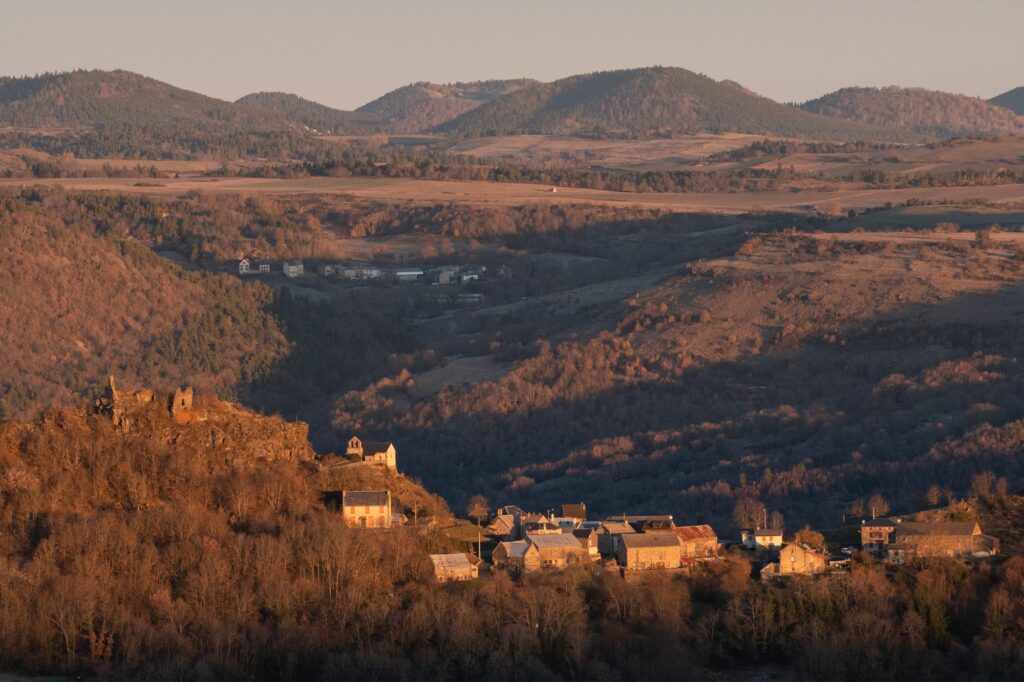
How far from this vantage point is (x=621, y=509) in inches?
3182

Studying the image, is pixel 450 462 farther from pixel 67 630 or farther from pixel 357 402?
pixel 67 630

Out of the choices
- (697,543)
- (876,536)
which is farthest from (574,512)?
(876,536)

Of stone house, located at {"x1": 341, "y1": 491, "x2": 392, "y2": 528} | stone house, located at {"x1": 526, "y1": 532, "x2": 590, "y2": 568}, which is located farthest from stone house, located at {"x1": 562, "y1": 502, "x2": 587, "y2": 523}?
stone house, located at {"x1": 341, "y1": 491, "x2": 392, "y2": 528}

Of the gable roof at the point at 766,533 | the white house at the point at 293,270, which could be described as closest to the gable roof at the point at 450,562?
the gable roof at the point at 766,533

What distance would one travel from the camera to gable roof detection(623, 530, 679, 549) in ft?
196

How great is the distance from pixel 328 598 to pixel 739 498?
27.3m

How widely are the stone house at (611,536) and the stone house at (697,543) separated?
136cm

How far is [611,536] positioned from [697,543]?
2248 millimetres

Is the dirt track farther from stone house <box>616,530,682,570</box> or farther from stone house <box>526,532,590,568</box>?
stone house <box>526,532,590,568</box>

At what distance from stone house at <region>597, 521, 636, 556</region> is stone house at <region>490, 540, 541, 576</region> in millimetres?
2415

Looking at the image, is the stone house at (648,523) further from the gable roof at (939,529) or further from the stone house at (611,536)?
the gable roof at (939,529)

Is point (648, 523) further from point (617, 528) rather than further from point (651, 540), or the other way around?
point (651, 540)

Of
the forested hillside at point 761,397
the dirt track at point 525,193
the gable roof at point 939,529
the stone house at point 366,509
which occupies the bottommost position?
the forested hillside at point 761,397

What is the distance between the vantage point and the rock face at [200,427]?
62.9 metres
